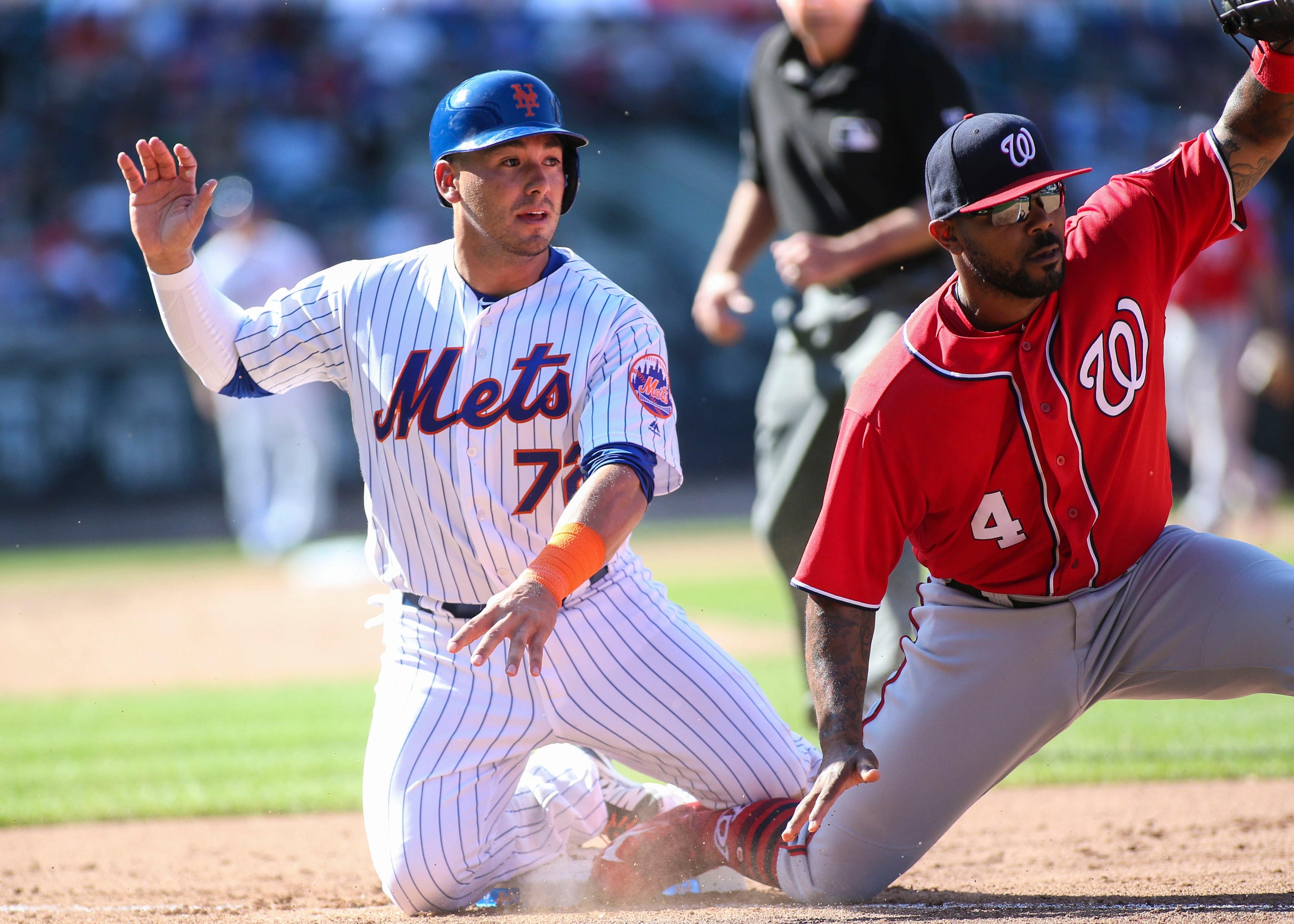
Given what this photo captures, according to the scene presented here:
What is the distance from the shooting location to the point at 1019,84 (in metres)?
17.1

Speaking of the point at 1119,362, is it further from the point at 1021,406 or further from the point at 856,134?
the point at 856,134

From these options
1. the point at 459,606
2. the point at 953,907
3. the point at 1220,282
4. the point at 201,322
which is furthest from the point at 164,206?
the point at 1220,282

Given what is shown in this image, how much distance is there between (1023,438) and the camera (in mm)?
2926

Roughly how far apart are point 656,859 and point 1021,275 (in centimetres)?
164

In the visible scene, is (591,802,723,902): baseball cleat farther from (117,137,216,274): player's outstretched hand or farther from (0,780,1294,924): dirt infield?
(117,137,216,274): player's outstretched hand

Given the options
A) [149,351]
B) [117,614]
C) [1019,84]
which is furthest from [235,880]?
[1019,84]

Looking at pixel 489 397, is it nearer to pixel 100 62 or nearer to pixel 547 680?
pixel 547 680

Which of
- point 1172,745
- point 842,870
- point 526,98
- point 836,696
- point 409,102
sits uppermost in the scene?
point 409,102

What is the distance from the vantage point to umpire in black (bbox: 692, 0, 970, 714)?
4.36 metres

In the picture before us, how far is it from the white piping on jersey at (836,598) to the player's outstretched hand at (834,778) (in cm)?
29

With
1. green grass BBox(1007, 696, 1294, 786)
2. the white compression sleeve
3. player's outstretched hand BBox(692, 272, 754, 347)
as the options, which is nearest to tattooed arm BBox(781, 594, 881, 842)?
the white compression sleeve

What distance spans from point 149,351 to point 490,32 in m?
6.59

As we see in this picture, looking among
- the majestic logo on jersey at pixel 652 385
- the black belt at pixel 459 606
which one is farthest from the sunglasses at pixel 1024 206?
the black belt at pixel 459 606

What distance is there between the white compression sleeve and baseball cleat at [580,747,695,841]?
1362 millimetres
